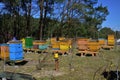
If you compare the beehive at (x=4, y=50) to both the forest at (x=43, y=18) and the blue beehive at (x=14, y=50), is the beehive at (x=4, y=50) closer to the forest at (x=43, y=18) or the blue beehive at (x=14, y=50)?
the blue beehive at (x=14, y=50)

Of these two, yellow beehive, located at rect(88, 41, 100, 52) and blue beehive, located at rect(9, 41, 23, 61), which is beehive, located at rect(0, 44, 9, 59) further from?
yellow beehive, located at rect(88, 41, 100, 52)

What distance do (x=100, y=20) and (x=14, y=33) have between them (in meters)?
26.5

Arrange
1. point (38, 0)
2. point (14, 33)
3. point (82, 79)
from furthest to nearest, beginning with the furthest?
point (14, 33) → point (38, 0) → point (82, 79)

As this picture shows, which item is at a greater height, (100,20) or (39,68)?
(100,20)

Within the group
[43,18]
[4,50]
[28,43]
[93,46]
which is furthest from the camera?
[43,18]

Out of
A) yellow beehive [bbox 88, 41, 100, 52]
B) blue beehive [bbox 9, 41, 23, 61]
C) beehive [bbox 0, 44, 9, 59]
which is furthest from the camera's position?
yellow beehive [bbox 88, 41, 100, 52]

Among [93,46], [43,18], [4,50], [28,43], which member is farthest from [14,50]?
[43,18]

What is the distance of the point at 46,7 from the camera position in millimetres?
38125

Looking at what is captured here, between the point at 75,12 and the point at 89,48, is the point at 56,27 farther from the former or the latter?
the point at 89,48

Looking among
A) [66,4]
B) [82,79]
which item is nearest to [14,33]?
[66,4]

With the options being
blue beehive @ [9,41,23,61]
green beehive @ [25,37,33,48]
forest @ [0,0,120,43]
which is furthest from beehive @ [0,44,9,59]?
forest @ [0,0,120,43]

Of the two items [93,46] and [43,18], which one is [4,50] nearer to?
[93,46]

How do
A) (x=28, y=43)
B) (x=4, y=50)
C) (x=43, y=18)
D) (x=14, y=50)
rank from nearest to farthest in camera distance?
1. (x=14, y=50)
2. (x=4, y=50)
3. (x=28, y=43)
4. (x=43, y=18)

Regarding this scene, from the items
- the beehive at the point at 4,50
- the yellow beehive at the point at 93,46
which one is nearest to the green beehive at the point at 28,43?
the yellow beehive at the point at 93,46
